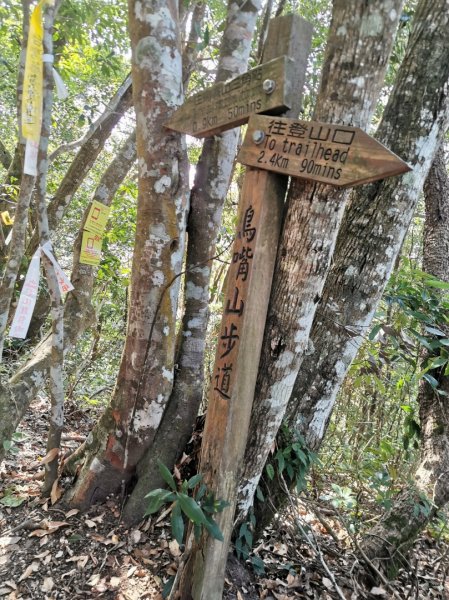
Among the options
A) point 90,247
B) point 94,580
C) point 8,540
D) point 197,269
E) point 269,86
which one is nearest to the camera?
point 269,86

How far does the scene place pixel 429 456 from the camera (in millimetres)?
3459

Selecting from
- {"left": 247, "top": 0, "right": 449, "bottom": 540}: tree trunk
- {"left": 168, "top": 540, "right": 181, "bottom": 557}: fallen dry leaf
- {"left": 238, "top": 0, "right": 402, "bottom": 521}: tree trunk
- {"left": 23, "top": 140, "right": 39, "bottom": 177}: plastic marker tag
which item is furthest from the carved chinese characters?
{"left": 23, "top": 140, "right": 39, "bottom": 177}: plastic marker tag

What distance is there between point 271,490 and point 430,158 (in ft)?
7.42

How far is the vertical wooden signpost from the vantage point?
6.08ft

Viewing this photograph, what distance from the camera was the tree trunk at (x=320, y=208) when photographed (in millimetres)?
1896

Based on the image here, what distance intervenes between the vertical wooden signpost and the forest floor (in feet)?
1.40

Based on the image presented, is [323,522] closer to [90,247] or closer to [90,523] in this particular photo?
[90,523]

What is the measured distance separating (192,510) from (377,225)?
183 cm

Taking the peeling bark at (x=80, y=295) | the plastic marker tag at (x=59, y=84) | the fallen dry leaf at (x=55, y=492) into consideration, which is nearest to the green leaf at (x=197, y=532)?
the fallen dry leaf at (x=55, y=492)

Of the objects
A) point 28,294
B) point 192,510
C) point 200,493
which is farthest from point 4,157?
point 192,510

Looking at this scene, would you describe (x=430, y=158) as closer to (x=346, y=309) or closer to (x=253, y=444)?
(x=346, y=309)

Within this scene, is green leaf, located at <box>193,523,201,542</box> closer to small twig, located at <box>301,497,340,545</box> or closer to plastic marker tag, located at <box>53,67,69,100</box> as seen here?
small twig, located at <box>301,497,340,545</box>

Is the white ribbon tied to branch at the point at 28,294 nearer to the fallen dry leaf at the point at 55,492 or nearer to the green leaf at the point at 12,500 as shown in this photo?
the fallen dry leaf at the point at 55,492

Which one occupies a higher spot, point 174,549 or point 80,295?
point 80,295
